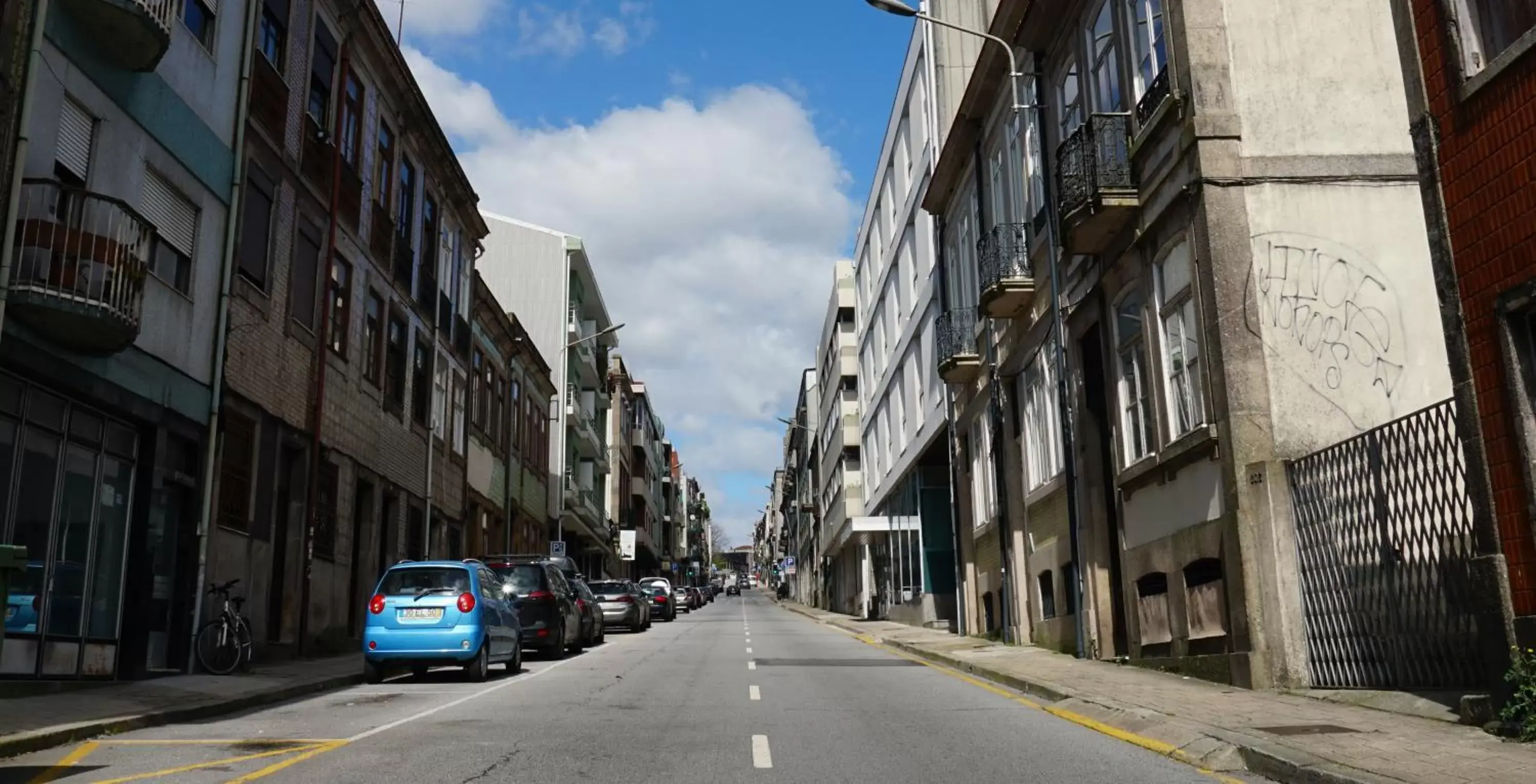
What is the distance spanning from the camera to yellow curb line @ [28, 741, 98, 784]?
7.87 metres

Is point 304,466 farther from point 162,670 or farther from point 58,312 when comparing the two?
point 58,312

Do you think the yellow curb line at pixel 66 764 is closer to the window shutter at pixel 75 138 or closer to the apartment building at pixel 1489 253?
the window shutter at pixel 75 138

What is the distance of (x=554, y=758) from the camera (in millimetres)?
8641

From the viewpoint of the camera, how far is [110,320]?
12891mm

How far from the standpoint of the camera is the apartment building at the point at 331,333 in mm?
18469

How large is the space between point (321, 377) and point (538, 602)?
219 inches

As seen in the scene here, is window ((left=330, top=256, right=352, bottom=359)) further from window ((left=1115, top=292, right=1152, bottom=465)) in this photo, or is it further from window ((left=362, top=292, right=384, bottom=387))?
window ((left=1115, top=292, right=1152, bottom=465))

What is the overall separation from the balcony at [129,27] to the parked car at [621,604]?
71.8 ft

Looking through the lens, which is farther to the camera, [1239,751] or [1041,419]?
[1041,419]

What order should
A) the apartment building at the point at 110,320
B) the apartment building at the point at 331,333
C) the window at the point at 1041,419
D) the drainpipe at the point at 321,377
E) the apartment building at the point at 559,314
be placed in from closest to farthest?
1. the apartment building at the point at 110,320
2. the apartment building at the point at 331,333
3. the drainpipe at the point at 321,377
4. the window at the point at 1041,419
5. the apartment building at the point at 559,314

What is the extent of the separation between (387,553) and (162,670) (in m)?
10.6

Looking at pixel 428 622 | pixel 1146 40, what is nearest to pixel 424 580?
pixel 428 622

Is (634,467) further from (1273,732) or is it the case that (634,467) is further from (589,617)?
(1273,732)

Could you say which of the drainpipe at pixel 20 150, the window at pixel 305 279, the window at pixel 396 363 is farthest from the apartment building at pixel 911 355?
the drainpipe at pixel 20 150
